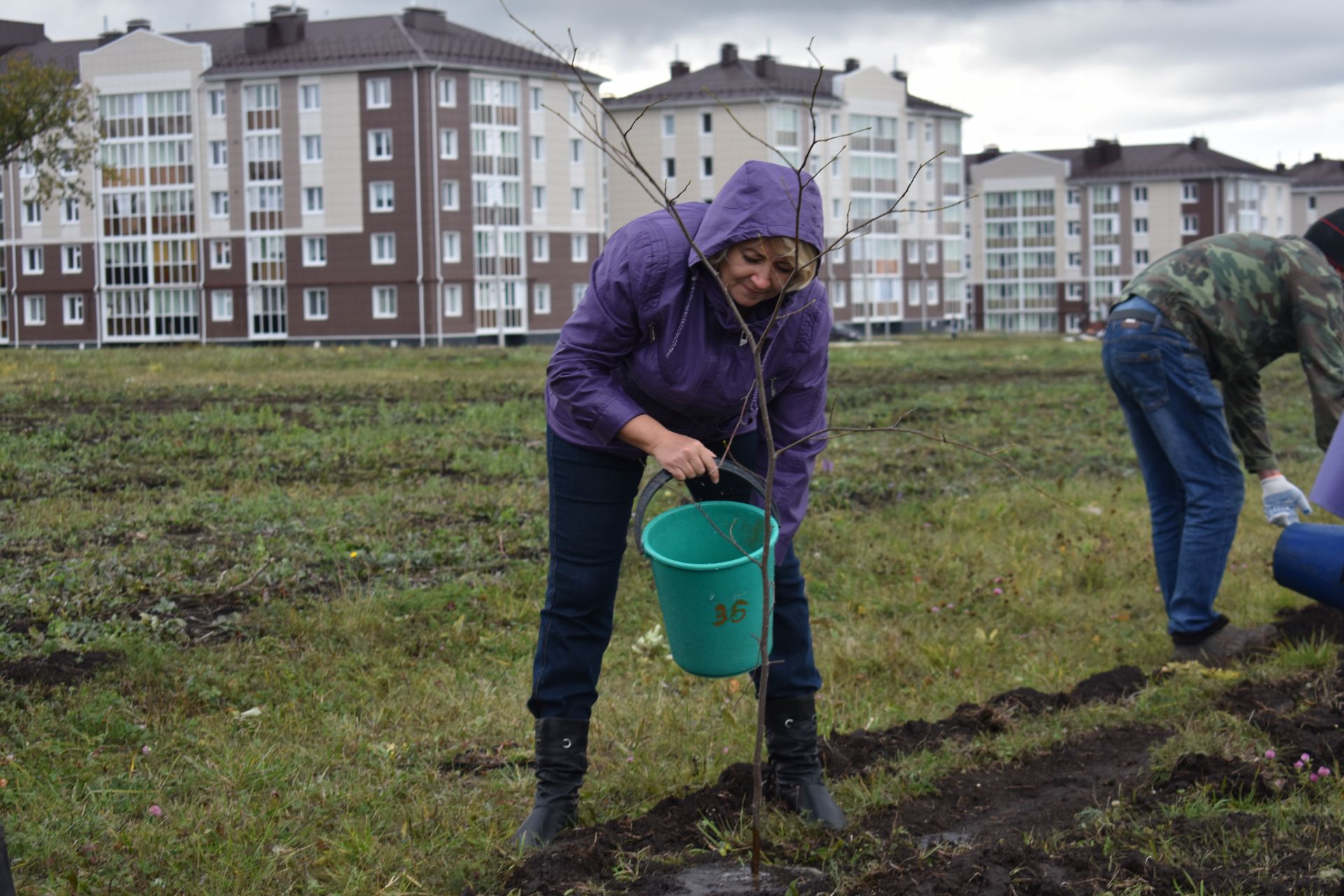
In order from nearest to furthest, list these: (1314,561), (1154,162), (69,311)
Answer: (1314,561), (69,311), (1154,162)

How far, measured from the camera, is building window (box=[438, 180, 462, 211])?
5228 centimetres

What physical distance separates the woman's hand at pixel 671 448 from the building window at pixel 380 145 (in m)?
51.0

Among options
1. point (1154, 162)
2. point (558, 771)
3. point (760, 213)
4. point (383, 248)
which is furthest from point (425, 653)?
point (1154, 162)

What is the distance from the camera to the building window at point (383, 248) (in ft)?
171

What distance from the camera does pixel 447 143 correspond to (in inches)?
2050

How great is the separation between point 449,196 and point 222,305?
1095 cm

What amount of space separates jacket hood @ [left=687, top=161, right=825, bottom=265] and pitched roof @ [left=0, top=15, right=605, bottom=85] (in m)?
48.2

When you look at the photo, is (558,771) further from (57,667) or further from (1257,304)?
(1257,304)

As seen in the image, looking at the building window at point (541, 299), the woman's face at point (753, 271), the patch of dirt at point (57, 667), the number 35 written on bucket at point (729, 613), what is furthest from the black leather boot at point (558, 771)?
the building window at point (541, 299)

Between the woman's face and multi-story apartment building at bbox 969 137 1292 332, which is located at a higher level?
multi-story apartment building at bbox 969 137 1292 332

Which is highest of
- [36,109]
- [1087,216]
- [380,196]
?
[1087,216]

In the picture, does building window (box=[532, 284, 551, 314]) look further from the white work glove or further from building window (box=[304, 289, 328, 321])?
the white work glove

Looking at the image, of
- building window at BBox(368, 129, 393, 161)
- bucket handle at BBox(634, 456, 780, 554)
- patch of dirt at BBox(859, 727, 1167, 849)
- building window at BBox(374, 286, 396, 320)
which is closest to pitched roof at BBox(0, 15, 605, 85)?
building window at BBox(368, 129, 393, 161)

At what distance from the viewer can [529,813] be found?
3424mm
